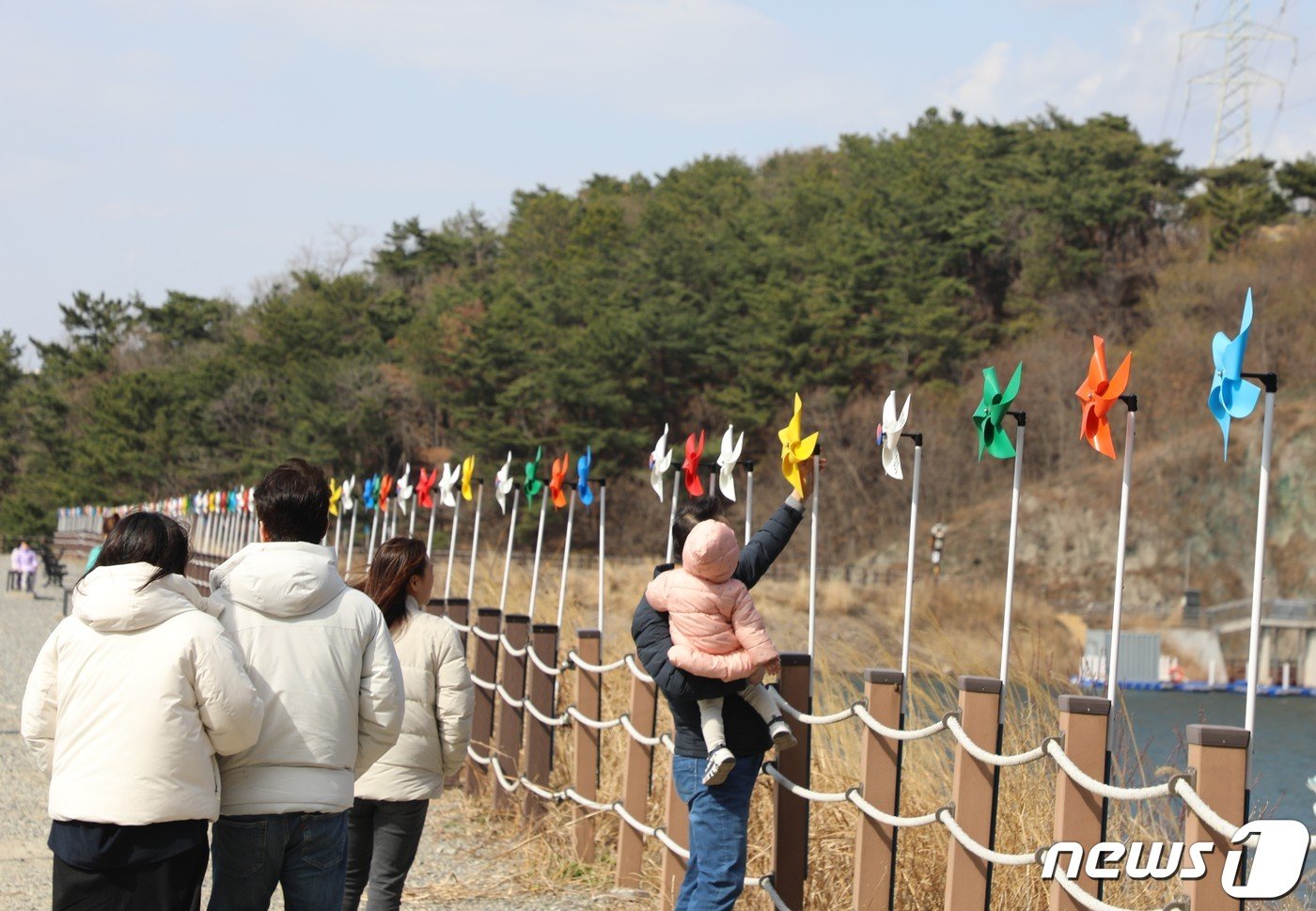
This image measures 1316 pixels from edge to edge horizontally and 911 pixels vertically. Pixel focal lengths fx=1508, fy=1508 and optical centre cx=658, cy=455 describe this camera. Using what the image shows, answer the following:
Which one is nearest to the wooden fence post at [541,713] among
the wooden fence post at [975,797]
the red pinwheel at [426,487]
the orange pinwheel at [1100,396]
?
the wooden fence post at [975,797]

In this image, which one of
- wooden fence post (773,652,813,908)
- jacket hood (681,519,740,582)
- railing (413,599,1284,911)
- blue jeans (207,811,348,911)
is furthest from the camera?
wooden fence post (773,652,813,908)

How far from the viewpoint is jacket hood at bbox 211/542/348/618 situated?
374 centimetres

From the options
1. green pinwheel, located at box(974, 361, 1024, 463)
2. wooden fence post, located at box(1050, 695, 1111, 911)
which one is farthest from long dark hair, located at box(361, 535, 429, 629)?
wooden fence post, located at box(1050, 695, 1111, 911)

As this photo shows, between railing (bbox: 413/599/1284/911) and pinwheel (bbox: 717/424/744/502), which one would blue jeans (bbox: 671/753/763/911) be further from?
pinwheel (bbox: 717/424/744/502)

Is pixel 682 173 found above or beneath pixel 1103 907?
above

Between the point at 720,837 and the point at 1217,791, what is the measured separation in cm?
168

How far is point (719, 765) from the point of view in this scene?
4.39m

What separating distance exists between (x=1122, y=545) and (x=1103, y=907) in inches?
41.0

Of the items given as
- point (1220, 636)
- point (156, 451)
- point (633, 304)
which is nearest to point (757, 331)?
point (633, 304)

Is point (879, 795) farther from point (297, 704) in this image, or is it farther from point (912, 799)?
point (297, 704)

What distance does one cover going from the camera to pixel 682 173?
71.0 metres

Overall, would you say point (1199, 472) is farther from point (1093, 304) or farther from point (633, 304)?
point (633, 304)

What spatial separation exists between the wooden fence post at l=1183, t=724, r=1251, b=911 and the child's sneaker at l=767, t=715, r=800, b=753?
1.46 m

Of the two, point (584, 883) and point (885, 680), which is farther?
point (584, 883)
